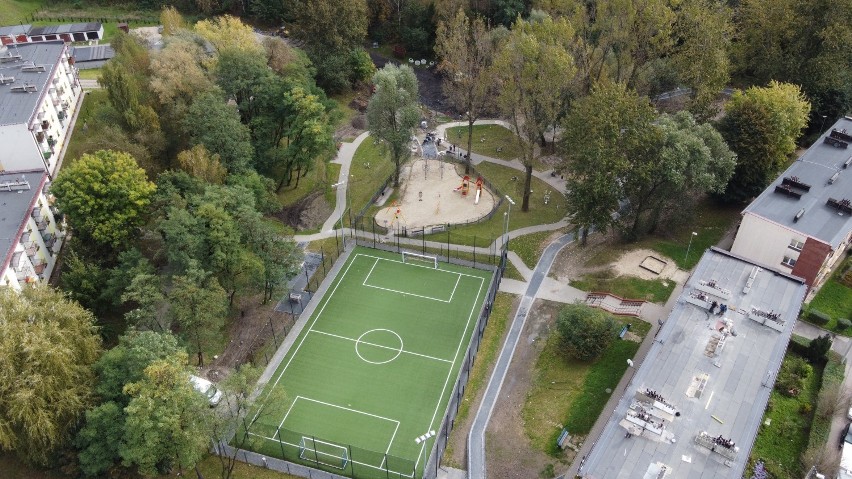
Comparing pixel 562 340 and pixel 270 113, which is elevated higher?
pixel 270 113

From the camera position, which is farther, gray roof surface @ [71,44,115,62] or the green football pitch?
gray roof surface @ [71,44,115,62]

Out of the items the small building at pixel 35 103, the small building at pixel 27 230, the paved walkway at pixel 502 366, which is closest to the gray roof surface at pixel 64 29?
the small building at pixel 35 103

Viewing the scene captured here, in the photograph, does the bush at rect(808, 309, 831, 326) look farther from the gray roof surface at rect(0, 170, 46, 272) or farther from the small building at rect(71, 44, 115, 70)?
the small building at rect(71, 44, 115, 70)

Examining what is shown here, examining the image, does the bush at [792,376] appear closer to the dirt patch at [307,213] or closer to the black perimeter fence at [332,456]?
the black perimeter fence at [332,456]


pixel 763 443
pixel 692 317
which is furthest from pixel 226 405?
pixel 763 443

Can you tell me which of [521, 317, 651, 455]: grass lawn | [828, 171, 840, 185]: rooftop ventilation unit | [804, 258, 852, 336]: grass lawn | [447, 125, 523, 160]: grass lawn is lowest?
[521, 317, 651, 455]: grass lawn

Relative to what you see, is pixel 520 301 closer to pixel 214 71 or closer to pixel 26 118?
pixel 214 71

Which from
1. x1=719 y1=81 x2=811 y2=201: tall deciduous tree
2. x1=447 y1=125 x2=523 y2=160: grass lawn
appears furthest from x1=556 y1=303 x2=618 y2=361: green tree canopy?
x1=447 y1=125 x2=523 y2=160: grass lawn
